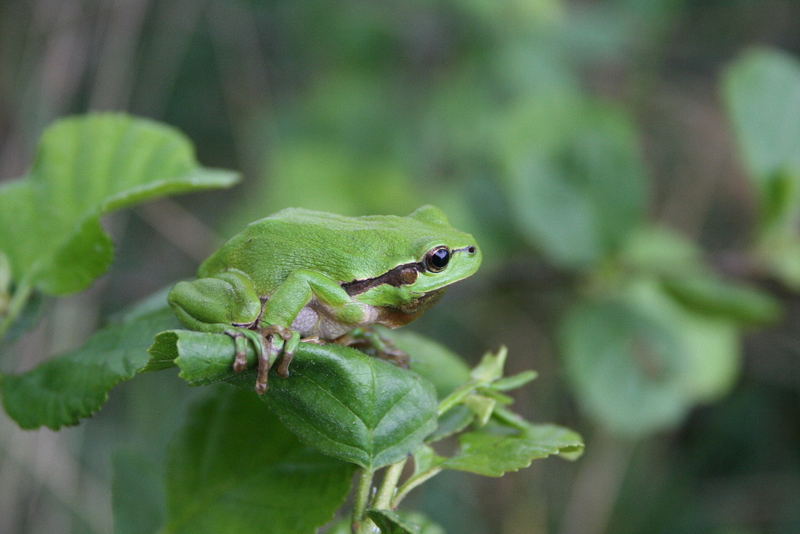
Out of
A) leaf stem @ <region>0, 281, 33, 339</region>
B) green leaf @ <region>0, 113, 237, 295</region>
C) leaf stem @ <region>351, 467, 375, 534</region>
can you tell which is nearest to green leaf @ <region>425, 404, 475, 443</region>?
leaf stem @ <region>351, 467, 375, 534</region>

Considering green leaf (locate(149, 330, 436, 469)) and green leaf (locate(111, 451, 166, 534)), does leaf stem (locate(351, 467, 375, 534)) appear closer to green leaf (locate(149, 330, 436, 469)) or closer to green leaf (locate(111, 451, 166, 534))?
green leaf (locate(149, 330, 436, 469))

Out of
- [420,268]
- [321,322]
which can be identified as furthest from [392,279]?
[321,322]

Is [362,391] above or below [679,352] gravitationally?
below

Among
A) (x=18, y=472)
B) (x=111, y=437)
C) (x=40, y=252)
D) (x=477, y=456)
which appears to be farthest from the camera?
(x=111, y=437)

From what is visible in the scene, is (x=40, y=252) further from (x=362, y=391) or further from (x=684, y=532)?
(x=684, y=532)

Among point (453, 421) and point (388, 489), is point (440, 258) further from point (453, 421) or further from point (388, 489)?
point (388, 489)

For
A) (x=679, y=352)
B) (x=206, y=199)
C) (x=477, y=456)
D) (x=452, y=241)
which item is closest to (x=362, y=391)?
(x=477, y=456)
